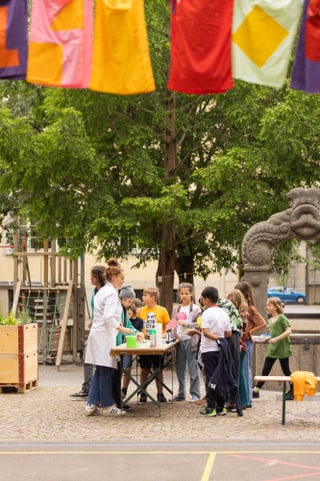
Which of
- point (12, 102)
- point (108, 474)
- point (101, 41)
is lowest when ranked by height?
point (108, 474)

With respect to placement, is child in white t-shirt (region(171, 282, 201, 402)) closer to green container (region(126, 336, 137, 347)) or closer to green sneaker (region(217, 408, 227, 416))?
green sneaker (region(217, 408, 227, 416))

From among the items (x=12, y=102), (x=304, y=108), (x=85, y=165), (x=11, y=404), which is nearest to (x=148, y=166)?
(x=85, y=165)

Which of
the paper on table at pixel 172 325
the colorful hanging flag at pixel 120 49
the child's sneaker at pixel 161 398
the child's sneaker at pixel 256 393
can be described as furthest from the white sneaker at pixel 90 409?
the colorful hanging flag at pixel 120 49

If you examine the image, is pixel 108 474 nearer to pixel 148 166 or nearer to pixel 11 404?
pixel 11 404

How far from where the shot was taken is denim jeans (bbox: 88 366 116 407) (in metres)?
16.4

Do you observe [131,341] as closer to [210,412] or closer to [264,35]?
[210,412]

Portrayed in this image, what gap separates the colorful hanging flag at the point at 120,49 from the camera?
39.4 ft

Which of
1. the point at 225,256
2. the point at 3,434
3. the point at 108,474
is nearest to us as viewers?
the point at 108,474

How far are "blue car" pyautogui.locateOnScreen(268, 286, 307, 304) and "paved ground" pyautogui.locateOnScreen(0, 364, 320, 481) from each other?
47.1m

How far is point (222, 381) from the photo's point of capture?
53.2ft

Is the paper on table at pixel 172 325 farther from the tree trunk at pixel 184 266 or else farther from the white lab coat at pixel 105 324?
the tree trunk at pixel 184 266

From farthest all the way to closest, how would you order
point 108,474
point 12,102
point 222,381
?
1. point 12,102
2. point 222,381
3. point 108,474

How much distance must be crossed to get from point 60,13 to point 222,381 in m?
6.14

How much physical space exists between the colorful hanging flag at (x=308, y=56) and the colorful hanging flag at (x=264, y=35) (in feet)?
0.34
